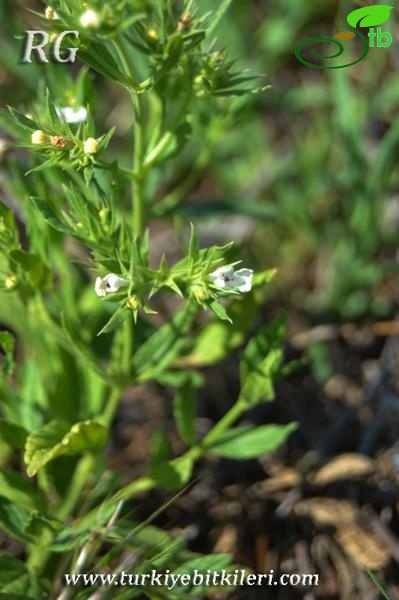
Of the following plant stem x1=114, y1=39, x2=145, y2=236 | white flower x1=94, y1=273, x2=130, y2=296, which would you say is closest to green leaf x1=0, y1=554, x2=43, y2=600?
white flower x1=94, y1=273, x2=130, y2=296

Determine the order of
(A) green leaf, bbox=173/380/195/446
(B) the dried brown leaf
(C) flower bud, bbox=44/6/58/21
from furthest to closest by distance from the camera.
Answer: (B) the dried brown leaf < (A) green leaf, bbox=173/380/195/446 < (C) flower bud, bbox=44/6/58/21

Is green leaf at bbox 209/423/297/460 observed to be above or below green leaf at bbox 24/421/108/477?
below

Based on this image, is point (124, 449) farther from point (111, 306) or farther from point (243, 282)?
point (243, 282)

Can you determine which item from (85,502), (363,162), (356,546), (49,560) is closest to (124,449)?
(85,502)

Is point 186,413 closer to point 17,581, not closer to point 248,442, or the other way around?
point 248,442

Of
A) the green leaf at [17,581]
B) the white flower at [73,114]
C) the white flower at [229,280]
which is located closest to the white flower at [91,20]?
the white flower at [73,114]

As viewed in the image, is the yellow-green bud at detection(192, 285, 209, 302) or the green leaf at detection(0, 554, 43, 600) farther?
the green leaf at detection(0, 554, 43, 600)

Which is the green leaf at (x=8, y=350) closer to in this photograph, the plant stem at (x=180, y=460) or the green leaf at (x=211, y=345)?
the plant stem at (x=180, y=460)

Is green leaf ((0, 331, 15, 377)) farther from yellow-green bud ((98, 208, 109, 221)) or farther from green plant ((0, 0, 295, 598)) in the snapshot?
yellow-green bud ((98, 208, 109, 221))
